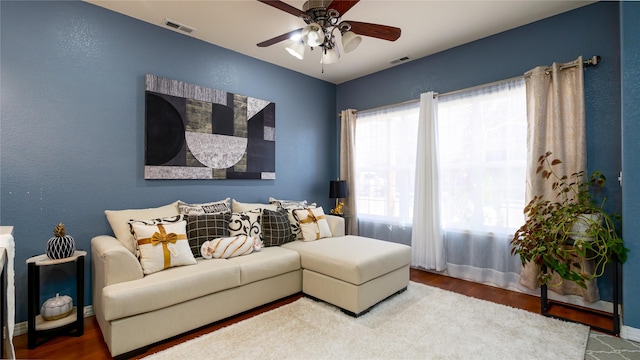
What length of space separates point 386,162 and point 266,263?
7.79 feet

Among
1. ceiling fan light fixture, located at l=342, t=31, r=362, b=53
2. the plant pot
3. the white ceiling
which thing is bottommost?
the plant pot

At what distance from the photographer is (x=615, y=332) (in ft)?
7.52

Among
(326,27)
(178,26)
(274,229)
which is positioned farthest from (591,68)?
(178,26)

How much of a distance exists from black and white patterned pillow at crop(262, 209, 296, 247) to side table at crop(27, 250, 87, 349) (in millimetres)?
1567

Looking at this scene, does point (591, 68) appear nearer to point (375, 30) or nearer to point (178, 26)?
point (375, 30)

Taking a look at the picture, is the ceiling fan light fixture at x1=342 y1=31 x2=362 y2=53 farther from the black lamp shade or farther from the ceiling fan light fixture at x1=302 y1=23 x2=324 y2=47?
the black lamp shade

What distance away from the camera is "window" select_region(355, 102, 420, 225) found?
4.09 m

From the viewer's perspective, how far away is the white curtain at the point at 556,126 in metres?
2.74

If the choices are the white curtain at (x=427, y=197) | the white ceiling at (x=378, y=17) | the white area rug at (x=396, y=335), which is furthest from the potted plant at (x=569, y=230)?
the white ceiling at (x=378, y=17)

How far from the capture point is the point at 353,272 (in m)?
2.55

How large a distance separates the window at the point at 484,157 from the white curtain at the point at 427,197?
10 cm

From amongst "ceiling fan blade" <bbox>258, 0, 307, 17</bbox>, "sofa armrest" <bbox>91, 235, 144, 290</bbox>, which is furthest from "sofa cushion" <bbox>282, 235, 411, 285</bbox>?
"ceiling fan blade" <bbox>258, 0, 307, 17</bbox>

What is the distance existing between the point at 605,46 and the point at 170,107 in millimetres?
4161

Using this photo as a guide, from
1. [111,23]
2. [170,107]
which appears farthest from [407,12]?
[111,23]
